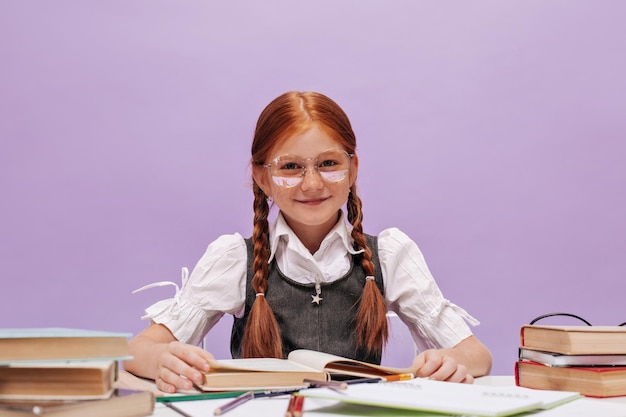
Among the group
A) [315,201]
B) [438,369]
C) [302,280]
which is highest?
[315,201]

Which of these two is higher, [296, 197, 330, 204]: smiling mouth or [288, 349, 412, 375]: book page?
[296, 197, 330, 204]: smiling mouth

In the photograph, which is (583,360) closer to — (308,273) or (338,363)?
(338,363)

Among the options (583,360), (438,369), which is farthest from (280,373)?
(583,360)

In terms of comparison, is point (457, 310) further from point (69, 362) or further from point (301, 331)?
point (69, 362)

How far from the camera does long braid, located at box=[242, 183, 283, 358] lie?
1.36m

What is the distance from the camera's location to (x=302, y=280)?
1.45 metres

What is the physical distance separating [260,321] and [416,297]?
1.08 ft

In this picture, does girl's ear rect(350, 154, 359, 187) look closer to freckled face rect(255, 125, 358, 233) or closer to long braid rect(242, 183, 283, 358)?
freckled face rect(255, 125, 358, 233)

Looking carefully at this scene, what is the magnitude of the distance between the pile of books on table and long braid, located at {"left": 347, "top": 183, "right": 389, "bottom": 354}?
810 millimetres

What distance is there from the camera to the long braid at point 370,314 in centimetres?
140

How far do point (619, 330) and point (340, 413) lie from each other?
445mm

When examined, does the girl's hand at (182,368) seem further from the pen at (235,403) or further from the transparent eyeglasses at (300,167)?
the transparent eyeglasses at (300,167)

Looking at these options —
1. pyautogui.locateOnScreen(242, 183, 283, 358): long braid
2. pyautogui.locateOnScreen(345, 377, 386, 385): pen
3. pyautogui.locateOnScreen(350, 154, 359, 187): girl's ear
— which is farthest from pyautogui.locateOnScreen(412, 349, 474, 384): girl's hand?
pyautogui.locateOnScreen(350, 154, 359, 187): girl's ear

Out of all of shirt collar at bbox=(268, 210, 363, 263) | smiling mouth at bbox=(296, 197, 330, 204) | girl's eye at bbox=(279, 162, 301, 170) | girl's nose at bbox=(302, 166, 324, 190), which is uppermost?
girl's eye at bbox=(279, 162, 301, 170)
